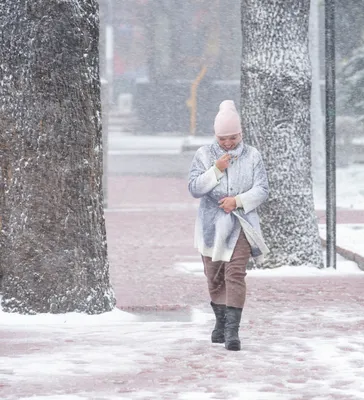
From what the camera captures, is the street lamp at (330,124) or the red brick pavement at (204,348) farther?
the street lamp at (330,124)

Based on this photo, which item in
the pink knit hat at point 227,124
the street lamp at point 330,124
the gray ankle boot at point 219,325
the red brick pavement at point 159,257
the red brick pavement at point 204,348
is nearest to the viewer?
the red brick pavement at point 204,348

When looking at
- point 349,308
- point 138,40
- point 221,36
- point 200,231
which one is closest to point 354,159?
point 349,308

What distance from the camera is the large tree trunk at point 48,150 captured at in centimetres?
1028

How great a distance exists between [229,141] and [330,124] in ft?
14.6

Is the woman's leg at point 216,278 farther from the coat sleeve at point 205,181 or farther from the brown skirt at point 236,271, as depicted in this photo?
the coat sleeve at point 205,181

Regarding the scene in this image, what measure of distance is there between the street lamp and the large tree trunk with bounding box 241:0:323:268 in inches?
6.5

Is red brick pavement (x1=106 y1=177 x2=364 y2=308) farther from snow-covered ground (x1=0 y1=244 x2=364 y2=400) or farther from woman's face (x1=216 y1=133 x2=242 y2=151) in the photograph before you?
woman's face (x1=216 y1=133 x2=242 y2=151)

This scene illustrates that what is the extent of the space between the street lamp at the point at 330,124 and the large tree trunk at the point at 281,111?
6.5 inches

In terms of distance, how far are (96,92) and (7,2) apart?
94 centimetres

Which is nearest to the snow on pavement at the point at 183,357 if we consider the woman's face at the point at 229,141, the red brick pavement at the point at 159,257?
the red brick pavement at the point at 159,257

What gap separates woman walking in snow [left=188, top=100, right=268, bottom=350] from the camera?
355 inches

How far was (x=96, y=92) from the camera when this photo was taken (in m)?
10.5

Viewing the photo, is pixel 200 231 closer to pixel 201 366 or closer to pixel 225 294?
pixel 225 294

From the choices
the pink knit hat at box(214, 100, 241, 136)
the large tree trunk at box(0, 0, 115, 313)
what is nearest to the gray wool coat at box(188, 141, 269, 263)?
the pink knit hat at box(214, 100, 241, 136)
